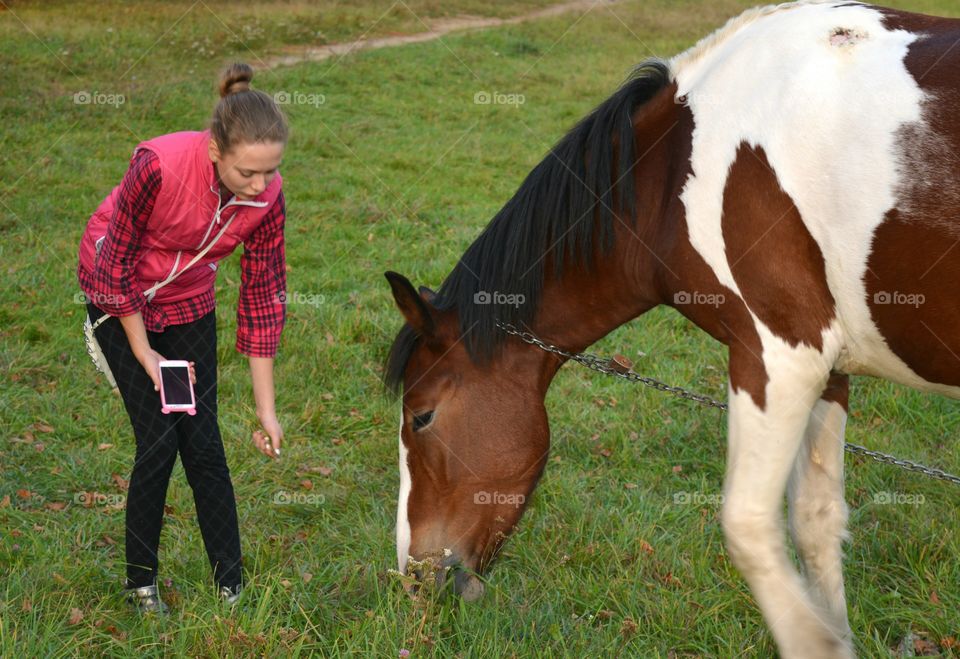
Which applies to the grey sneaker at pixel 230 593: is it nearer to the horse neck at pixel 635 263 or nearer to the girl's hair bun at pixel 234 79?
the horse neck at pixel 635 263

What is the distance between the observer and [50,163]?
9094 millimetres

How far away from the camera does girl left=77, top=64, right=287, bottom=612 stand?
2.85 m

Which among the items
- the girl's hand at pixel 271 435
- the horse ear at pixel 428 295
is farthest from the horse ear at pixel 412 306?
the girl's hand at pixel 271 435

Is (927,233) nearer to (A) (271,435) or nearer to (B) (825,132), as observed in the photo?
(B) (825,132)

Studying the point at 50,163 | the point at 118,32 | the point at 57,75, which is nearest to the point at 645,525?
the point at 50,163

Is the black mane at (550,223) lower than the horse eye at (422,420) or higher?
higher

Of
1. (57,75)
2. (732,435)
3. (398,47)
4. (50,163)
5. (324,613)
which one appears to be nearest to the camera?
(732,435)

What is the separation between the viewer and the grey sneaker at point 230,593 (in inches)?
122

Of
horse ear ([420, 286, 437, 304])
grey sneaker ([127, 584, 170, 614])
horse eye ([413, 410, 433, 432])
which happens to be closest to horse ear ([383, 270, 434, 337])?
horse ear ([420, 286, 437, 304])

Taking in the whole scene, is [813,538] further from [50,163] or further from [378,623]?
[50,163]

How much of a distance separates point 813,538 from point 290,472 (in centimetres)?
236

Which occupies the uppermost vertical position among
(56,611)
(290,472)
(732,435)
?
(732,435)

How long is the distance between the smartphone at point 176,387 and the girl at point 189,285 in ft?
0.14

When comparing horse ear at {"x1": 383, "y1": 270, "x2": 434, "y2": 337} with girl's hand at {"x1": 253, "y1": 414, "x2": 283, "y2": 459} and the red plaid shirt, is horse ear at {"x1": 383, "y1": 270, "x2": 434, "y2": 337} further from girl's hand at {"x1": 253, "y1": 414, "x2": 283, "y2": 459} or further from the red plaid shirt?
girl's hand at {"x1": 253, "y1": 414, "x2": 283, "y2": 459}
